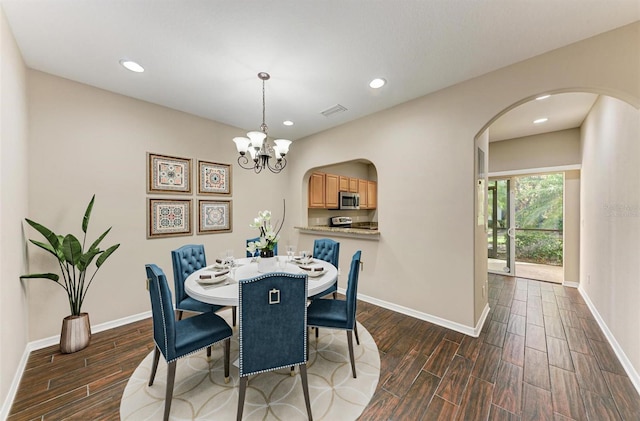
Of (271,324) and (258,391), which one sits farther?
(258,391)

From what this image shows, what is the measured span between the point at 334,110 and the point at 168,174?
8.43ft

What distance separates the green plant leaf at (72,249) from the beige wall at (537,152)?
6831mm

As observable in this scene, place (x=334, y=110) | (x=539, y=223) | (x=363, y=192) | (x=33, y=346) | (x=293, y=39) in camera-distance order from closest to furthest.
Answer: (x=293, y=39) < (x=33, y=346) < (x=334, y=110) < (x=539, y=223) < (x=363, y=192)

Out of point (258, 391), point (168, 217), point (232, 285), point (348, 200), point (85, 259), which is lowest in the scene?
point (258, 391)

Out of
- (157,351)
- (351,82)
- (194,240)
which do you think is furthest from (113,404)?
(351,82)

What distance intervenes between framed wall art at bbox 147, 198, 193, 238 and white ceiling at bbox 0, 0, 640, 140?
4.70 ft

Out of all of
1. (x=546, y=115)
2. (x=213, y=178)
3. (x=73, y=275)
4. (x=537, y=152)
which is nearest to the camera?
(x=73, y=275)

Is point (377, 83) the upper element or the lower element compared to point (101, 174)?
upper

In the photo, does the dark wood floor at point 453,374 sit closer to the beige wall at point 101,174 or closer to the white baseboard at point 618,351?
the white baseboard at point 618,351

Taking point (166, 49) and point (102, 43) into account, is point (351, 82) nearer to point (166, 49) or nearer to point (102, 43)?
point (166, 49)

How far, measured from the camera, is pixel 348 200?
5.71 metres

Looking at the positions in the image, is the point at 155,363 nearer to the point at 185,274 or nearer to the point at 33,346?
the point at 185,274

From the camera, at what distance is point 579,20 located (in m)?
1.82

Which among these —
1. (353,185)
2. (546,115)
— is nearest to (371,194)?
(353,185)
